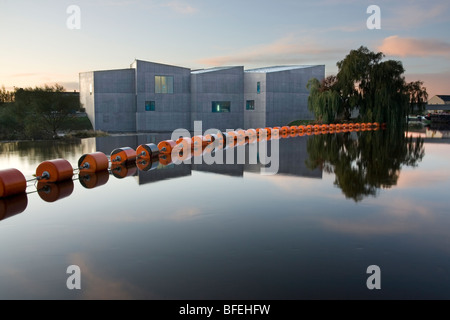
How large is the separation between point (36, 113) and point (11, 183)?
96.2 ft

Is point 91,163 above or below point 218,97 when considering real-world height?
below

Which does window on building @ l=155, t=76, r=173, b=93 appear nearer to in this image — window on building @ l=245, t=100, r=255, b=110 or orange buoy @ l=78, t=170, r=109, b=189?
window on building @ l=245, t=100, r=255, b=110

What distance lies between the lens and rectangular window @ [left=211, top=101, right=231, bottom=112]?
175 feet

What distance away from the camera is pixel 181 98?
51.7 metres

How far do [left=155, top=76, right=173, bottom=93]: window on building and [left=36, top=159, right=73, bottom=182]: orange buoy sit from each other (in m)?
36.4

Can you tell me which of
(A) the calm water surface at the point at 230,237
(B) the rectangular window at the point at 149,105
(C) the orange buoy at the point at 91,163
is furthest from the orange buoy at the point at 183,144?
(B) the rectangular window at the point at 149,105

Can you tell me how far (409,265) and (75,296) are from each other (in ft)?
17.5

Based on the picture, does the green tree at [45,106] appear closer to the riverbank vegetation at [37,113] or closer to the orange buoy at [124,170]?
the riverbank vegetation at [37,113]

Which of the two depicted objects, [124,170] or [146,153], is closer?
[124,170]

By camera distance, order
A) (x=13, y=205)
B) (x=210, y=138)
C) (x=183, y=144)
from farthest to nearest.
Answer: (x=210, y=138) < (x=183, y=144) < (x=13, y=205)

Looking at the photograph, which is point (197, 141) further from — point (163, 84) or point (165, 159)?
point (163, 84)

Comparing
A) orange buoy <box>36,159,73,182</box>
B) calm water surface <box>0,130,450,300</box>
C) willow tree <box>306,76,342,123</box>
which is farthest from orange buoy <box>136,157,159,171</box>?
willow tree <box>306,76,342,123</box>

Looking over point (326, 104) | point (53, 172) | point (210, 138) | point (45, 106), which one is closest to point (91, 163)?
point (53, 172)
